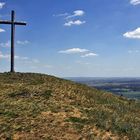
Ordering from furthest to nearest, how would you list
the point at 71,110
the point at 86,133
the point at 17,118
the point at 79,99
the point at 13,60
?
the point at 13,60
the point at 79,99
the point at 71,110
the point at 17,118
the point at 86,133

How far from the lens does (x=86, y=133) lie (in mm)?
26734

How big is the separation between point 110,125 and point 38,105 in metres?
7.25

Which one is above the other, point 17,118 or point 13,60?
point 13,60

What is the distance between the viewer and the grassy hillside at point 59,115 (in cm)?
2648

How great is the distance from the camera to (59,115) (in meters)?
30.2

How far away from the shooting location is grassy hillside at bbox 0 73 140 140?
26484 mm

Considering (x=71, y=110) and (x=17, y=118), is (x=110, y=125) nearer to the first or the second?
(x=71, y=110)

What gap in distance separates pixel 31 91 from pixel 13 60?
13.0 m

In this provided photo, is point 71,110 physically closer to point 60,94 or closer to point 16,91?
point 60,94

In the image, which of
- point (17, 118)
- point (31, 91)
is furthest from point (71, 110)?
point (31, 91)

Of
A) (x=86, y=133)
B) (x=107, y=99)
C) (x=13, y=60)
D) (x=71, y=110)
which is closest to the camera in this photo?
(x=86, y=133)

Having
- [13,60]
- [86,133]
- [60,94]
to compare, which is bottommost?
[86,133]

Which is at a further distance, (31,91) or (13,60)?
(13,60)

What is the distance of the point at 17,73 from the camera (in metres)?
50.8
